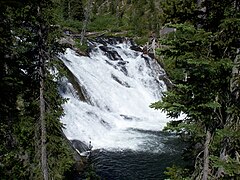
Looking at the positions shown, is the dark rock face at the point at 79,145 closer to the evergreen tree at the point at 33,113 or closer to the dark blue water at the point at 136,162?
the dark blue water at the point at 136,162

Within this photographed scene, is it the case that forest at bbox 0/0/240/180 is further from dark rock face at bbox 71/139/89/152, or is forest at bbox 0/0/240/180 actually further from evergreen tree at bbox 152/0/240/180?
dark rock face at bbox 71/139/89/152

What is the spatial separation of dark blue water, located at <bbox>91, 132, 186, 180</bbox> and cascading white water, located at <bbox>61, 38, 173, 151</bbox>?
1018 millimetres

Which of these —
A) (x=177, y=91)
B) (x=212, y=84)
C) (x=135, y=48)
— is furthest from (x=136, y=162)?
(x=135, y=48)

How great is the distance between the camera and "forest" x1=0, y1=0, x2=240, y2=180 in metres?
7.34

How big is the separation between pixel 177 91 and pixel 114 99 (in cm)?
2645

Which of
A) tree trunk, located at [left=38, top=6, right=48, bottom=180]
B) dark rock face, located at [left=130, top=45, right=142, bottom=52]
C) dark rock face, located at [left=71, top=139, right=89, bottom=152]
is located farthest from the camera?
dark rock face, located at [left=130, top=45, right=142, bottom=52]

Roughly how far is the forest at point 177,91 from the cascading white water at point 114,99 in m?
11.4

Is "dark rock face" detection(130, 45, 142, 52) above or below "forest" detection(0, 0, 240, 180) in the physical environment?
above

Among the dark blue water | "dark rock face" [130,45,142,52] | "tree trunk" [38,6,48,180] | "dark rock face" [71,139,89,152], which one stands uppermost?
"dark rock face" [130,45,142,52]

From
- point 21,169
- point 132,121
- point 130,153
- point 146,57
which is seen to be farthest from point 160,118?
point 21,169

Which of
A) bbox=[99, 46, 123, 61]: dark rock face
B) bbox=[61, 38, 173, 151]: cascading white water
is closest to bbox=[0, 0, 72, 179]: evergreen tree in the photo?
bbox=[61, 38, 173, 151]: cascading white water

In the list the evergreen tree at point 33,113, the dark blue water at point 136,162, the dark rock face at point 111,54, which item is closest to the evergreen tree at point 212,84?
the evergreen tree at point 33,113

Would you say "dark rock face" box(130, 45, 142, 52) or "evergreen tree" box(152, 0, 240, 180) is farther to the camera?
"dark rock face" box(130, 45, 142, 52)

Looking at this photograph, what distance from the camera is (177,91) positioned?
852 centimetres
